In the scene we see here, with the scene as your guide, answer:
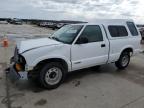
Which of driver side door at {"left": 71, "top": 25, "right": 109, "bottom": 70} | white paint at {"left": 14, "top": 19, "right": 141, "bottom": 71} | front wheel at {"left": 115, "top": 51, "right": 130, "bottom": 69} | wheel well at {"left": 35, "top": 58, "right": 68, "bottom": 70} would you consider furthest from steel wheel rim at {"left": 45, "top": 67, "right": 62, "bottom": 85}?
front wheel at {"left": 115, "top": 51, "right": 130, "bottom": 69}

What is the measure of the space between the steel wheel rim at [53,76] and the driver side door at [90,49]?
20.1 inches

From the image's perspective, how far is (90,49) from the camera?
18.7 feet

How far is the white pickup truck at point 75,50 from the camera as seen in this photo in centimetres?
487

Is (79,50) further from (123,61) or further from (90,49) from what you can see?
(123,61)

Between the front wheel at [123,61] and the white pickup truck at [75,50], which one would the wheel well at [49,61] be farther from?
the front wheel at [123,61]

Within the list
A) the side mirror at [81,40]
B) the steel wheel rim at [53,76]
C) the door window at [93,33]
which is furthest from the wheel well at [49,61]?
the door window at [93,33]

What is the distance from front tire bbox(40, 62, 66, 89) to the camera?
491 centimetres

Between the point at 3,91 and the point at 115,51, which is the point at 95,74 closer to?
the point at 115,51

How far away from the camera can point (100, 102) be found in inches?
171

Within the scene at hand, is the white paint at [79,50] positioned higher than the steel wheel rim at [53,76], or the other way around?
the white paint at [79,50]

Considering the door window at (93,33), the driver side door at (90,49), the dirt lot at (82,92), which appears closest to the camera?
the dirt lot at (82,92)

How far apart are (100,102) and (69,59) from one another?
155cm

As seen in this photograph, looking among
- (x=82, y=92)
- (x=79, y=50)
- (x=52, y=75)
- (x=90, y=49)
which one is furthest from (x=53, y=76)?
(x=90, y=49)

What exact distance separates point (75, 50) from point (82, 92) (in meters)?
1.22
